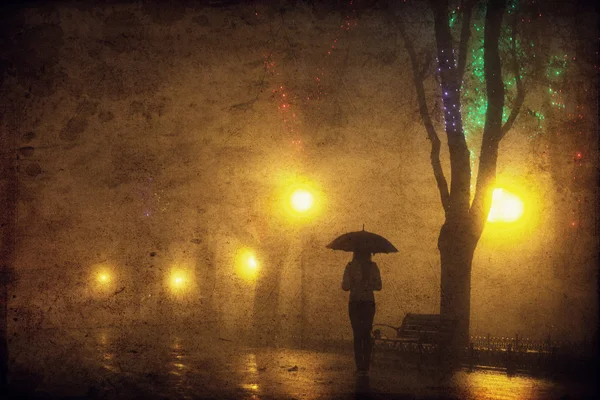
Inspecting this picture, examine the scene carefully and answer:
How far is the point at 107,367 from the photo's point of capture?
8.81 metres

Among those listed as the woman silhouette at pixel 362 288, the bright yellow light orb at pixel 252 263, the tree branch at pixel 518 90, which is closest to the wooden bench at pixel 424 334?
the woman silhouette at pixel 362 288

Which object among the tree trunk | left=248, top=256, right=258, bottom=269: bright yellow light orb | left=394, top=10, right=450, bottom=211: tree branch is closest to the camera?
the tree trunk

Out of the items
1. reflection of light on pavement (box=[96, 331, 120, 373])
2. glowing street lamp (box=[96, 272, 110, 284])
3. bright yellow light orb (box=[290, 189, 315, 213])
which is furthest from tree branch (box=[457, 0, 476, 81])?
reflection of light on pavement (box=[96, 331, 120, 373])

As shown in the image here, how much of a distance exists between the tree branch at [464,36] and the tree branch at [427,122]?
2.45 ft

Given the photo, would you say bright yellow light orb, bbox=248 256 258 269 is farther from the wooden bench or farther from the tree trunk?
the tree trunk

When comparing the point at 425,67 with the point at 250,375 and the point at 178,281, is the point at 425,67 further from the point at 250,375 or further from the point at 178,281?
the point at 250,375

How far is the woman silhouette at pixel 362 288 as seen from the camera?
8508mm

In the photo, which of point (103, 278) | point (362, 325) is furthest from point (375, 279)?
point (103, 278)

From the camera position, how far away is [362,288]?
27.9 feet

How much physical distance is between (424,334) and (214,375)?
3421 mm

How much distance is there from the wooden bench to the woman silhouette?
2.87 feet

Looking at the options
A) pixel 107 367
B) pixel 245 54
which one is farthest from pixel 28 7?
pixel 107 367

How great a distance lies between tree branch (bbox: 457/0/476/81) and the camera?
10.8m

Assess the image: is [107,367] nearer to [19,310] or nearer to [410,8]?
[19,310]
